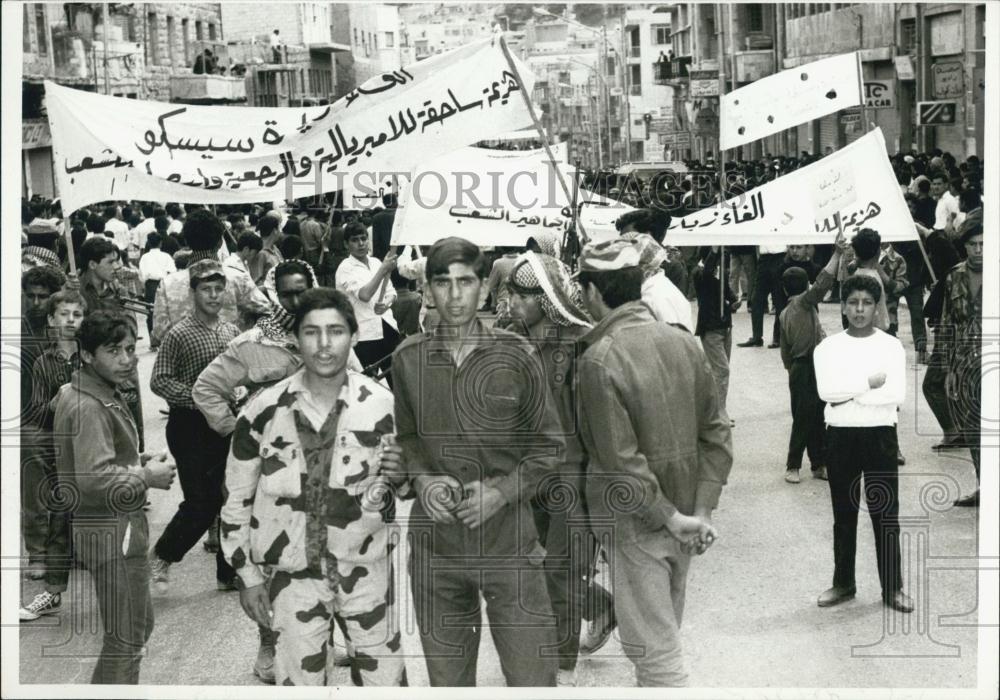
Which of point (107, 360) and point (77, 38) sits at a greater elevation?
point (77, 38)

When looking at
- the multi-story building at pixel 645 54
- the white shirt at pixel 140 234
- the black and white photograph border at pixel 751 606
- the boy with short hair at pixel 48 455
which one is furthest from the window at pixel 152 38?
the multi-story building at pixel 645 54

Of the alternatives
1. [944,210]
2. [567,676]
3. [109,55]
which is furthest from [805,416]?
[109,55]

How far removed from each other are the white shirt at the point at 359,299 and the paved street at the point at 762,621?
5.01 feet

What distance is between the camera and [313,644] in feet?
14.1

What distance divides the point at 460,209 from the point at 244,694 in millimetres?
4013

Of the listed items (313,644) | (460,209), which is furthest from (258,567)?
(460,209)

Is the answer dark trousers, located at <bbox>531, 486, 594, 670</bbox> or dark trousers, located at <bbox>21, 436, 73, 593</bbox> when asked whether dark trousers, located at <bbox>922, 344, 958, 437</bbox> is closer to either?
dark trousers, located at <bbox>531, 486, 594, 670</bbox>

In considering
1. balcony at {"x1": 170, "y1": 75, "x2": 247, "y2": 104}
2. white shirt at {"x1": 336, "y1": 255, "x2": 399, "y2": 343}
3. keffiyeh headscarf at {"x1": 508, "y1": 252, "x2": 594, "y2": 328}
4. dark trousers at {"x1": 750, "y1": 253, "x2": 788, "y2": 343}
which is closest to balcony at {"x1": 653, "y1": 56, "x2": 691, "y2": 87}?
balcony at {"x1": 170, "y1": 75, "x2": 247, "y2": 104}

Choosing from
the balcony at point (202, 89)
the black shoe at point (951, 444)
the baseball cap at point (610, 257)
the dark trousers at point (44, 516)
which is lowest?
the black shoe at point (951, 444)

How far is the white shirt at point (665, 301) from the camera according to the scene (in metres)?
6.00

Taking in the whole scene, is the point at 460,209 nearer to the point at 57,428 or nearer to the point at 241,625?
the point at 241,625

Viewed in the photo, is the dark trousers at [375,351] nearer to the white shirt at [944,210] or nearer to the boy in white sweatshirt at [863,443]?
the boy in white sweatshirt at [863,443]

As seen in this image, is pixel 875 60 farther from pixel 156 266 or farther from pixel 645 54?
pixel 645 54

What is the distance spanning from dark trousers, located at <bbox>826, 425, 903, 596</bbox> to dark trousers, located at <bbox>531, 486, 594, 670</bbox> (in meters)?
1.48
